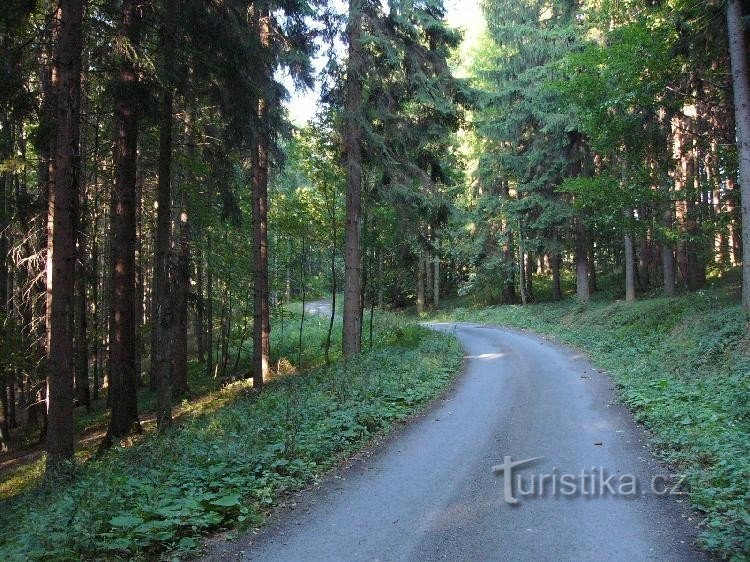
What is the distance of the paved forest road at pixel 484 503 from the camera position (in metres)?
4.38

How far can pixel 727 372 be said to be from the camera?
909 centimetres

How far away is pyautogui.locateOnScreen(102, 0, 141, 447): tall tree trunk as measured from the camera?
1048 centimetres

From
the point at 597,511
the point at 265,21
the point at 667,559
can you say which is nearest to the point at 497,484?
the point at 597,511

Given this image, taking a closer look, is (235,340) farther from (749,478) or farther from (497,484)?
(749,478)

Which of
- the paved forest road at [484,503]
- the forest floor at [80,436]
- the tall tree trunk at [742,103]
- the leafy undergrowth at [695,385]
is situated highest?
the tall tree trunk at [742,103]

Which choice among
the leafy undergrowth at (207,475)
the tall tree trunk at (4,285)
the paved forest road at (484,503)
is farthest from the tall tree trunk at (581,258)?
the tall tree trunk at (4,285)

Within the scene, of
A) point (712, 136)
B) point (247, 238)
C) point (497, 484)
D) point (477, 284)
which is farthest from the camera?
point (477, 284)

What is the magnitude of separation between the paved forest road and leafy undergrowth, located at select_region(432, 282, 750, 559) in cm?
32

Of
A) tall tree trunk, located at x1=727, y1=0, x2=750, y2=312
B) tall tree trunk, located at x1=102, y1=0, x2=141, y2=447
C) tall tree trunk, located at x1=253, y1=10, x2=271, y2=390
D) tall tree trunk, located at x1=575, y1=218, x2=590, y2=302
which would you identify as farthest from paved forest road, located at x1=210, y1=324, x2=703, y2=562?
tall tree trunk, located at x1=575, y1=218, x2=590, y2=302

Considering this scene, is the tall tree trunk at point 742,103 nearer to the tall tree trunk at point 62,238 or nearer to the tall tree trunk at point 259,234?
the tall tree trunk at point 259,234

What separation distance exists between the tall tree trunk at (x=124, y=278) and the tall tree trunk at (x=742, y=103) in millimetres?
12236

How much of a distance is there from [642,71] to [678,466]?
429 inches

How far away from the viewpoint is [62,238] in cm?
763

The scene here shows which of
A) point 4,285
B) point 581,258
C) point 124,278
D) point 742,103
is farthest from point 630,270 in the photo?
point 4,285
